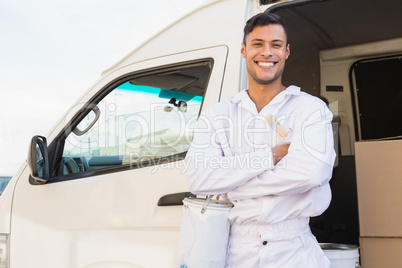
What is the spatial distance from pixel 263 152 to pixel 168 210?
0.76 meters

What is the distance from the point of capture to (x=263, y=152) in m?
1.79

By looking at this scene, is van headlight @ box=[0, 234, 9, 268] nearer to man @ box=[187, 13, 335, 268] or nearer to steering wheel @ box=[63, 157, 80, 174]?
steering wheel @ box=[63, 157, 80, 174]

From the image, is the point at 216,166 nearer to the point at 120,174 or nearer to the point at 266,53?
the point at 266,53

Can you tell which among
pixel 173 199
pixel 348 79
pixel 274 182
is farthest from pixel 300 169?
pixel 348 79

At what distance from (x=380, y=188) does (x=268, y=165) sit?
645 mm

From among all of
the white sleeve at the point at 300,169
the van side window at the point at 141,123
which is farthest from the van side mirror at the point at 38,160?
the white sleeve at the point at 300,169

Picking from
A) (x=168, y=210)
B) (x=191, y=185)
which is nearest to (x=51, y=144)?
(x=168, y=210)

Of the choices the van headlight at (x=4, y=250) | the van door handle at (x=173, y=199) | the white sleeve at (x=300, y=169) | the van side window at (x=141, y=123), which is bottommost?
the van headlight at (x=4, y=250)

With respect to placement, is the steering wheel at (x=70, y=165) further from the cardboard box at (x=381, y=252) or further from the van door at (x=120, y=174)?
the cardboard box at (x=381, y=252)

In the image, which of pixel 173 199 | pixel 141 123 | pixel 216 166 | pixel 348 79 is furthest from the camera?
pixel 348 79

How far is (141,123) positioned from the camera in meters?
2.69

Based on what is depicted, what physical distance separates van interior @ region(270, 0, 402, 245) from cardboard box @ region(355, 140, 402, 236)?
138 centimetres

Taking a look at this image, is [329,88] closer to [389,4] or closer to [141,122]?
[389,4]

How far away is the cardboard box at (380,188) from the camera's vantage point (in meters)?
2.02
